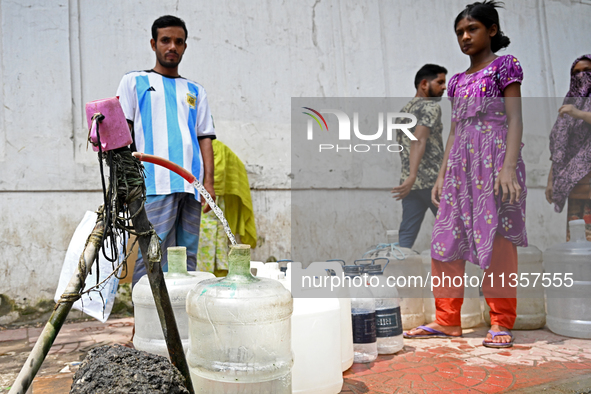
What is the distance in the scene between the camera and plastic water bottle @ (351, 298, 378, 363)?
269 centimetres

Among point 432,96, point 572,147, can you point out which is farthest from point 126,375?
point 432,96

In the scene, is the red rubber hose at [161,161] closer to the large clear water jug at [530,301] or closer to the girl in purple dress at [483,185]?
the girl in purple dress at [483,185]

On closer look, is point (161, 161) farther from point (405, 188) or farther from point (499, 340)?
point (405, 188)

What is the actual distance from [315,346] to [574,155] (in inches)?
131

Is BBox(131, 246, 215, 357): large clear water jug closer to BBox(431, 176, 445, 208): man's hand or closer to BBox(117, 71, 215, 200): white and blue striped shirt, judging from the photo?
BBox(117, 71, 215, 200): white and blue striped shirt

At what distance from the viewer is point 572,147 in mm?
4211

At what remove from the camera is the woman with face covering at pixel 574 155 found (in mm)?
4125

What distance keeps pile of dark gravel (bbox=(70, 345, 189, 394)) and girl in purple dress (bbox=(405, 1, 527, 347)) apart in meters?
2.37

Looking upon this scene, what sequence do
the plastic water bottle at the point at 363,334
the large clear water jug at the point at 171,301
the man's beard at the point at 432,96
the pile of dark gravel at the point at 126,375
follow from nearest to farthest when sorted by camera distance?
the pile of dark gravel at the point at 126,375
the large clear water jug at the point at 171,301
the plastic water bottle at the point at 363,334
the man's beard at the point at 432,96

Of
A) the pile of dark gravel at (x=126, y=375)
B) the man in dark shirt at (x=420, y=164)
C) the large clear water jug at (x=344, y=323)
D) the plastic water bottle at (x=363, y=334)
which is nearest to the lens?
the pile of dark gravel at (x=126, y=375)

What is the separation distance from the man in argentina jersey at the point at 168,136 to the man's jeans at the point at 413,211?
223 cm

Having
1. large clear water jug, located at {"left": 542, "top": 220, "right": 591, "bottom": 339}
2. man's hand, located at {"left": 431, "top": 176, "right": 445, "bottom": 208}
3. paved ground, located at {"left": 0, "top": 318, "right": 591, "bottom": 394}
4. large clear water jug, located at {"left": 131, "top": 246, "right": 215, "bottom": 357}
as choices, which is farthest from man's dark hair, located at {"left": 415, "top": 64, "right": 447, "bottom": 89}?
large clear water jug, located at {"left": 131, "top": 246, "right": 215, "bottom": 357}

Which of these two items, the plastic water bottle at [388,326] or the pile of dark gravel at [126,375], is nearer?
the pile of dark gravel at [126,375]

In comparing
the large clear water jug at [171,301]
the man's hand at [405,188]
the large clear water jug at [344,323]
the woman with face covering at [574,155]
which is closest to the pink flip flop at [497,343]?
the large clear water jug at [344,323]
